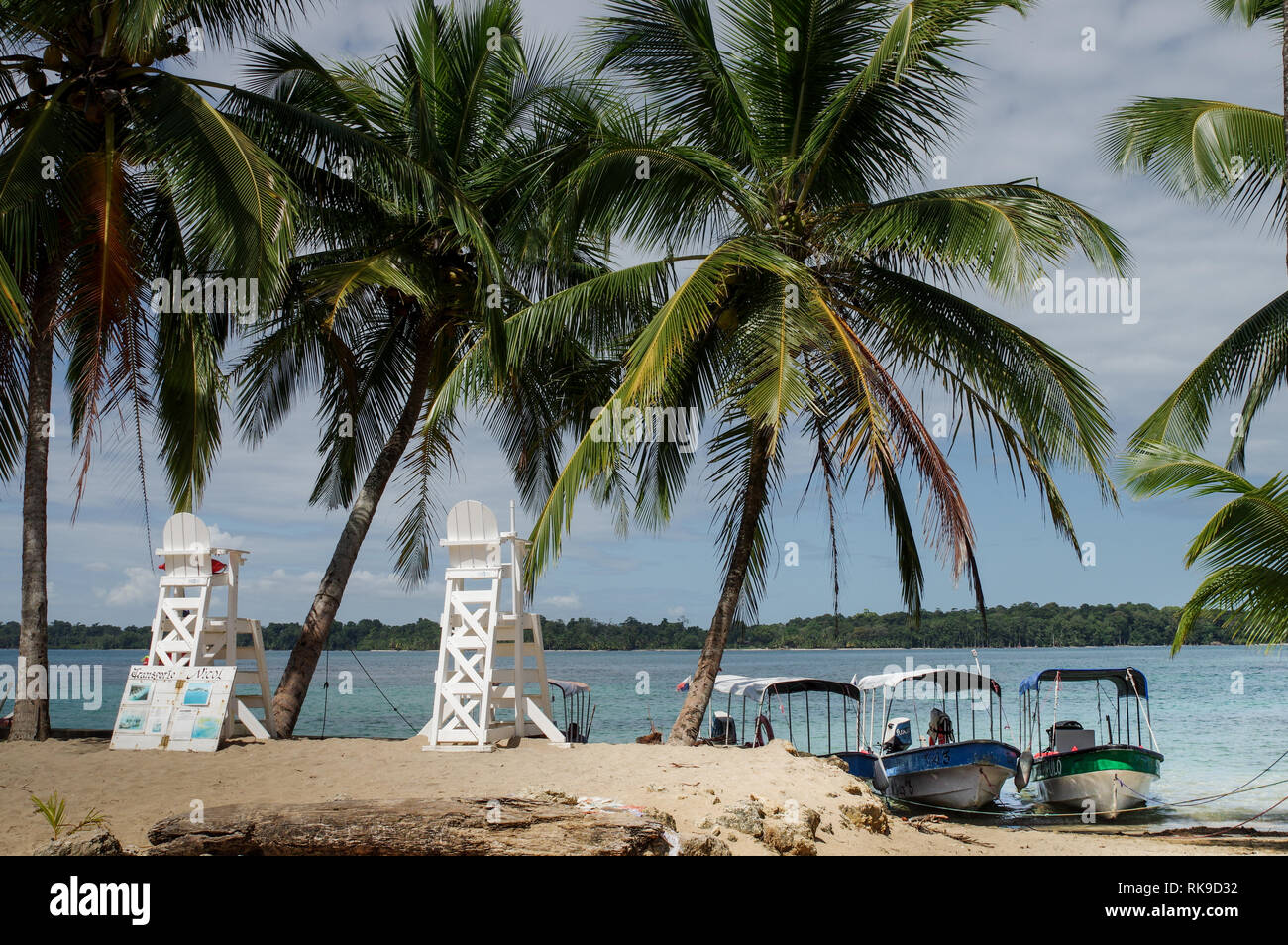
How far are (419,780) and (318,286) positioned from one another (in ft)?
22.6

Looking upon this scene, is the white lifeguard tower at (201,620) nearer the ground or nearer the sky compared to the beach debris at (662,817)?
nearer the sky

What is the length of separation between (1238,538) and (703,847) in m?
5.73

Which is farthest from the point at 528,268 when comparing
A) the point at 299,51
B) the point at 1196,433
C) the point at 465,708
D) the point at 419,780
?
the point at 1196,433

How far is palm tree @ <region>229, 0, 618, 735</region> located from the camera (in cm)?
1261

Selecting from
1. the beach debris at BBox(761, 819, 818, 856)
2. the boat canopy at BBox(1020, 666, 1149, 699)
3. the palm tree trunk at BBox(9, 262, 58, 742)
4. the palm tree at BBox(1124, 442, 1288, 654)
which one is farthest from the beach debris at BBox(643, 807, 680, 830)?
the boat canopy at BBox(1020, 666, 1149, 699)

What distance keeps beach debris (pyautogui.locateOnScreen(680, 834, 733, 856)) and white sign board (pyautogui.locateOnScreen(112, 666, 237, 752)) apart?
22.3ft

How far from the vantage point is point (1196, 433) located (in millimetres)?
14773

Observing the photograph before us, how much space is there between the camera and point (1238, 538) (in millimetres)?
8664

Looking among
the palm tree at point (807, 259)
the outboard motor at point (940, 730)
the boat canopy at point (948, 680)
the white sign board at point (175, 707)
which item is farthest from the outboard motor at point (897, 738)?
the white sign board at point (175, 707)

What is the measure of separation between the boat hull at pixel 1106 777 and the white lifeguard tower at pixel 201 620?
559 inches

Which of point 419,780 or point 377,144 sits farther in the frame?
point 377,144

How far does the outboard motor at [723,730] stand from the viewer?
62.3ft

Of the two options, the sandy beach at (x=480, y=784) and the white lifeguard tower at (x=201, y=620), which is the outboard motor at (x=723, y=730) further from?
the white lifeguard tower at (x=201, y=620)
